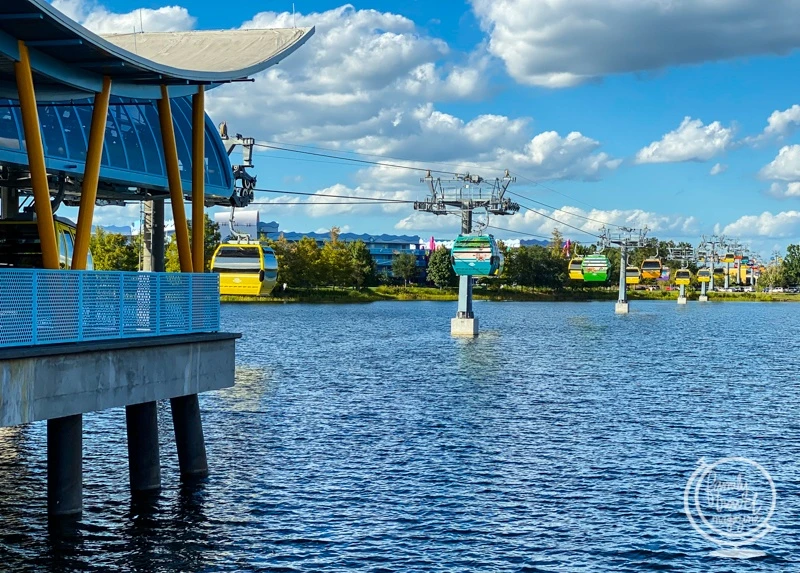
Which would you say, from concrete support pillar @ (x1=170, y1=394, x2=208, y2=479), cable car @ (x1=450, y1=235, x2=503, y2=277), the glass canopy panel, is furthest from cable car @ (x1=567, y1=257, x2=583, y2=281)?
concrete support pillar @ (x1=170, y1=394, x2=208, y2=479)

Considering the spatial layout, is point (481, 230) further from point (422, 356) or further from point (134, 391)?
point (134, 391)

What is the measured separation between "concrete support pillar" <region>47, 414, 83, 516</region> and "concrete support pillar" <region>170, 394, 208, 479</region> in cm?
431

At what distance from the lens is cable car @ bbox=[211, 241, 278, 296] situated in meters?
60.3

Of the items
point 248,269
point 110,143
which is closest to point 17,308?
point 110,143

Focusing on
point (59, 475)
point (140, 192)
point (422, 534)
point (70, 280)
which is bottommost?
point (422, 534)

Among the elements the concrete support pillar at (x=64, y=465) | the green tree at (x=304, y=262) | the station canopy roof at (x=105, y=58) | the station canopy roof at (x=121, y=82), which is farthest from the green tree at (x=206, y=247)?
the concrete support pillar at (x=64, y=465)

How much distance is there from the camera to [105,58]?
22.5m

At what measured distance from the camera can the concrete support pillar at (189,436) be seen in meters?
28.1

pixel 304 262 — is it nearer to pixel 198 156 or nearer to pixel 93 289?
pixel 198 156

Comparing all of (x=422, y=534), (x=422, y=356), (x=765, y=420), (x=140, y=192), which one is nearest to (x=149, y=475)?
(x=422, y=534)

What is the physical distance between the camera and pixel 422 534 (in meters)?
25.0

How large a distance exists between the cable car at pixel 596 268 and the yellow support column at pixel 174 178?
13200 centimetres

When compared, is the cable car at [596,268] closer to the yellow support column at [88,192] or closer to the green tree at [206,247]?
the green tree at [206,247]

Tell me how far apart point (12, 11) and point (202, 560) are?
11639 mm
